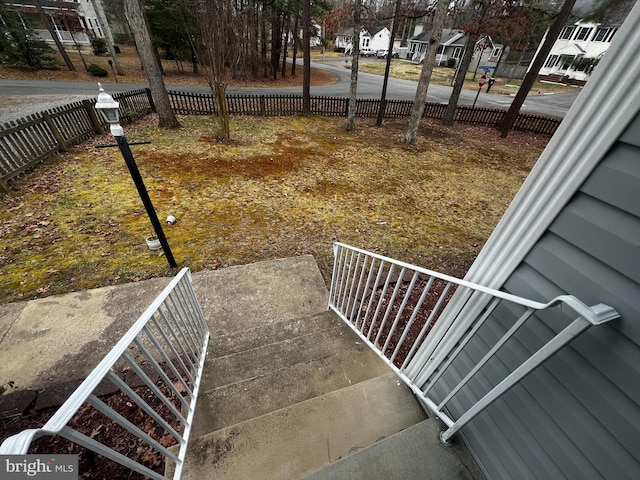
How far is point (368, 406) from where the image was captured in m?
2.04

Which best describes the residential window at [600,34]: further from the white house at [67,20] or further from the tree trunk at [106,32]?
the white house at [67,20]

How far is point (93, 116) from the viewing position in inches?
320

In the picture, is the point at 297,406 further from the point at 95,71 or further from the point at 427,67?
the point at 95,71

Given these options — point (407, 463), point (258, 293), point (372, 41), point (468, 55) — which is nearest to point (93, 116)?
point (258, 293)

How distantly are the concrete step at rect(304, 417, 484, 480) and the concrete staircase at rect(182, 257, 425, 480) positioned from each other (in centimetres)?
26

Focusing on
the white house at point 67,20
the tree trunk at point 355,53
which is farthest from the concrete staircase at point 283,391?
the white house at point 67,20

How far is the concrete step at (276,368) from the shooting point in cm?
218

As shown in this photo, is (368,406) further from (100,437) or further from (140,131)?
(140,131)

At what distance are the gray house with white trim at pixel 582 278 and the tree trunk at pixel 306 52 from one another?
41.3 ft

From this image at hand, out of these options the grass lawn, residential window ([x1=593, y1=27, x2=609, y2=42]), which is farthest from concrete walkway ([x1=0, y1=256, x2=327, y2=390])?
residential window ([x1=593, y1=27, x2=609, y2=42])

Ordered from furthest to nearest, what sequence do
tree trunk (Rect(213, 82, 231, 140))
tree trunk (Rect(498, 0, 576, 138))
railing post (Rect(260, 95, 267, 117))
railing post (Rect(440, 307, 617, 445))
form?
railing post (Rect(260, 95, 267, 117)) < tree trunk (Rect(498, 0, 576, 138)) < tree trunk (Rect(213, 82, 231, 140)) < railing post (Rect(440, 307, 617, 445))

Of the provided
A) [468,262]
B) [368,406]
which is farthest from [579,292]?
[468,262]

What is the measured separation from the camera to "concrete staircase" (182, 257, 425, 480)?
5.78 feet

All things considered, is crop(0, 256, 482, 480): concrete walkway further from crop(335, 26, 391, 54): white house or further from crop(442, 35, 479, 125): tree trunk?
crop(335, 26, 391, 54): white house
